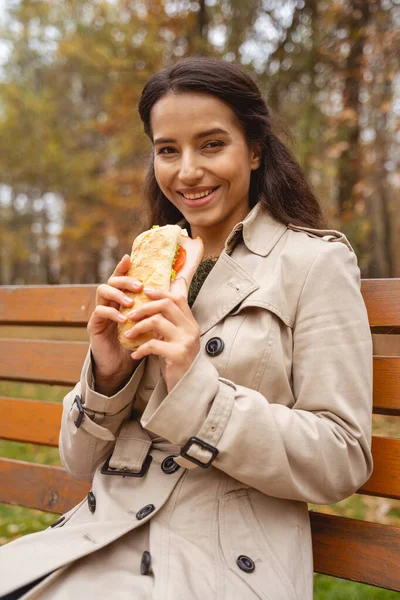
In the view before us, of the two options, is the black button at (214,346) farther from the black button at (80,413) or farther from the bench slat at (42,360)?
the bench slat at (42,360)

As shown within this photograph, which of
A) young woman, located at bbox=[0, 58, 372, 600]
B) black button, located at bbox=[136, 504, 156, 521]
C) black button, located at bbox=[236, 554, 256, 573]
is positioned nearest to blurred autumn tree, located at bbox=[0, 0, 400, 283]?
young woman, located at bbox=[0, 58, 372, 600]

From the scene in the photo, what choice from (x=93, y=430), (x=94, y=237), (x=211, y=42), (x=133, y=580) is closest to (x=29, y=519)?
(x=93, y=430)

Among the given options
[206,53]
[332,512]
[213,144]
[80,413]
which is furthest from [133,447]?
[206,53]

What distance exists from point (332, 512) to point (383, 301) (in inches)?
102

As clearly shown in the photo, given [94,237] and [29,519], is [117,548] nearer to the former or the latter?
[29,519]

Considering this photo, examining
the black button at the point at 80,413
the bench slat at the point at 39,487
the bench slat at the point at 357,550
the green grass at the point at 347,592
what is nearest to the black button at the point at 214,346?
the black button at the point at 80,413

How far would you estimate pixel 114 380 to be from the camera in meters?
2.17

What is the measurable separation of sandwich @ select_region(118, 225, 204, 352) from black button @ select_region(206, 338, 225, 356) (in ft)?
0.66

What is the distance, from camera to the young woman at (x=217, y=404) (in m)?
1.74

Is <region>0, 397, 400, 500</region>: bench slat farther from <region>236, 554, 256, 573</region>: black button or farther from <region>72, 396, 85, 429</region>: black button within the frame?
<region>236, 554, 256, 573</region>: black button

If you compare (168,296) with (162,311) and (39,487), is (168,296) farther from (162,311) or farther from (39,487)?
(39,487)

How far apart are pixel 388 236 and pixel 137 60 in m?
6.46

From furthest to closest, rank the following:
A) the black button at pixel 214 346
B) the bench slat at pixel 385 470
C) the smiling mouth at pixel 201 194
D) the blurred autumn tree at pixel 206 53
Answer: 1. the blurred autumn tree at pixel 206 53
2. the smiling mouth at pixel 201 194
3. the bench slat at pixel 385 470
4. the black button at pixel 214 346

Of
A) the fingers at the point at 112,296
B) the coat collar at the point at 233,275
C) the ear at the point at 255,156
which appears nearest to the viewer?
the fingers at the point at 112,296
